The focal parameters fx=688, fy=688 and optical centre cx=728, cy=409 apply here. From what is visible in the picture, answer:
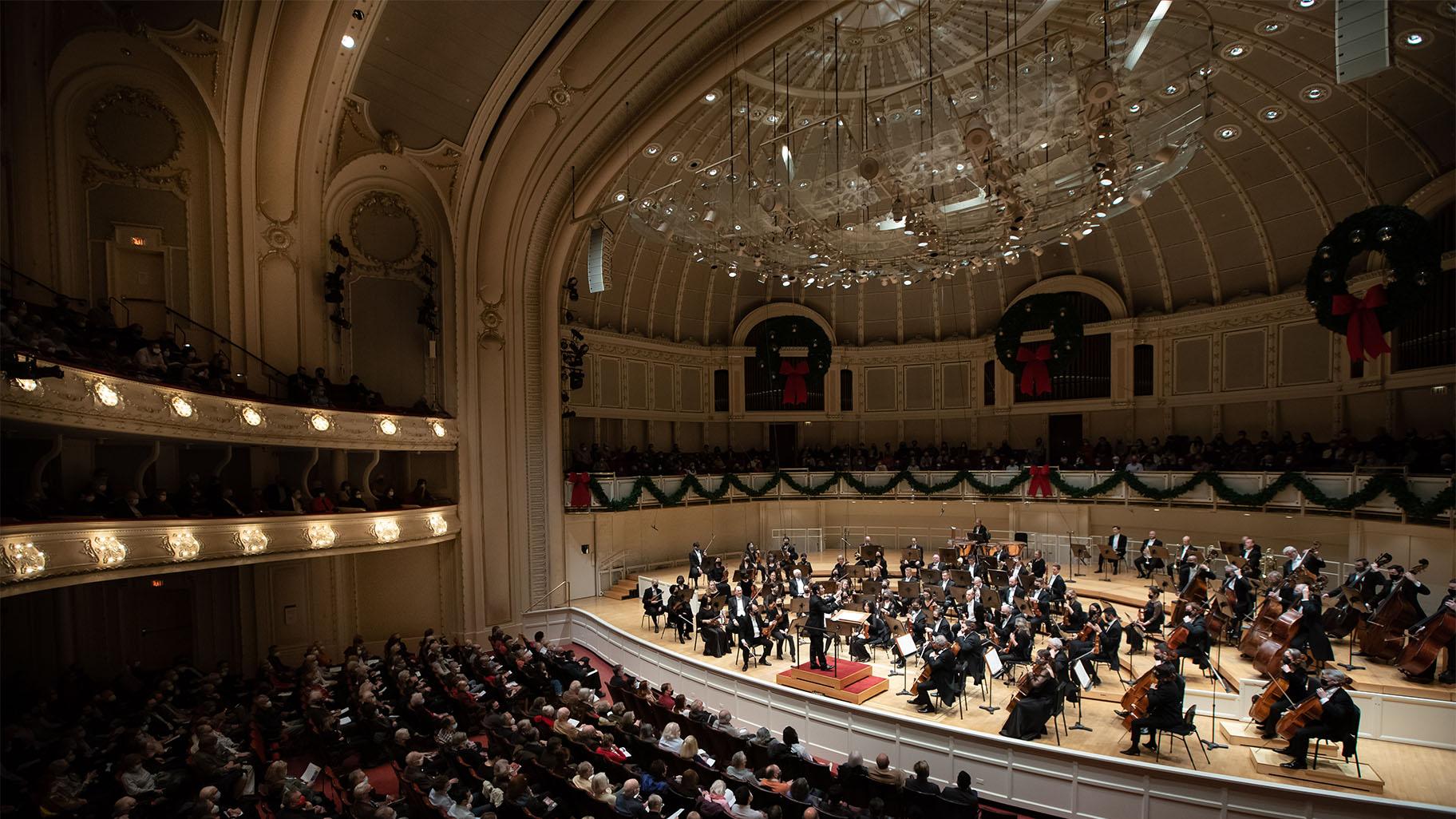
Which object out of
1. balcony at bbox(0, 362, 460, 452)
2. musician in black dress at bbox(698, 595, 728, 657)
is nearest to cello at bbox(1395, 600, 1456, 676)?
musician in black dress at bbox(698, 595, 728, 657)

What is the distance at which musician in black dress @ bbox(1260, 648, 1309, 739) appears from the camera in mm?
8539

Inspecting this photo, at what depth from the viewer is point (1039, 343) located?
907 inches

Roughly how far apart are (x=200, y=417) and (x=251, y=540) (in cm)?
232

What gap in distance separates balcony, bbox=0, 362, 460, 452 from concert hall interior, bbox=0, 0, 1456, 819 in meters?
0.08

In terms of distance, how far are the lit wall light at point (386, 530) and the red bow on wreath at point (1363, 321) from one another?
1931 centimetres

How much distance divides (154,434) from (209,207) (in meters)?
5.93

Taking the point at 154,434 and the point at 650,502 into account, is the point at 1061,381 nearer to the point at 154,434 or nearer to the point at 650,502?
the point at 650,502

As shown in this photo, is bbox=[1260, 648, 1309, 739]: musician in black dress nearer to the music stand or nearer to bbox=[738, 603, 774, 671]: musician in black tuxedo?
bbox=[738, 603, 774, 671]: musician in black tuxedo

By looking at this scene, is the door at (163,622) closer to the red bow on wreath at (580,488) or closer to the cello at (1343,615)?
the red bow on wreath at (580,488)

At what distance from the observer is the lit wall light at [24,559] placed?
25.1 ft

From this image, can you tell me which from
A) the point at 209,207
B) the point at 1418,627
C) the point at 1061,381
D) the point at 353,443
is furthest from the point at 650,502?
the point at 1418,627

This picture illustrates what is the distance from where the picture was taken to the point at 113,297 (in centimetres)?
1247

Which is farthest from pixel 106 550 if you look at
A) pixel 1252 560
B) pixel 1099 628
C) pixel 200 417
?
pixel 1252 560

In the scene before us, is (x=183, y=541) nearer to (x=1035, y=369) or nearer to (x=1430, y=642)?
(x=1430, y=642)
